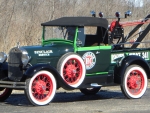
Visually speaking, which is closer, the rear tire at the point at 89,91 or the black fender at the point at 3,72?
the black fender at the point at 3,72

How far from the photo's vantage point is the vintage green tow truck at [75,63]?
1039 centimetres

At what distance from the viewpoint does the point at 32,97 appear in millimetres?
10125

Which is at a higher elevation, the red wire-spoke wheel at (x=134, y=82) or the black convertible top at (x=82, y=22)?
the black convertible top at (x=82, y=22)

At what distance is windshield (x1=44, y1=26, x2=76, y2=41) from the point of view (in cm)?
1136

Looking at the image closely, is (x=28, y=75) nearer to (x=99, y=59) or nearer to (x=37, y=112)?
(x=37, y=112)

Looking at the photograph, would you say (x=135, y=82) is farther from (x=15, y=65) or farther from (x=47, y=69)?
(x=15, y=65)

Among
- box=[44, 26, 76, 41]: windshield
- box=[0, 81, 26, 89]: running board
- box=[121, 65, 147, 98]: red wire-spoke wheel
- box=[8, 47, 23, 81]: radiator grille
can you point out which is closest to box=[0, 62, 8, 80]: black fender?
box=[8, 47, 23, 81]: radiator grille

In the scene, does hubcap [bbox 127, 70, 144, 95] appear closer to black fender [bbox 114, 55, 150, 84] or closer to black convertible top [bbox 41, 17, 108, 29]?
black fender [bbox 114, 55, 150, 84]

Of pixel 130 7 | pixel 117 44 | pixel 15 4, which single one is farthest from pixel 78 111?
pixel 130 7

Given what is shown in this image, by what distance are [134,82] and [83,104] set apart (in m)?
1.56

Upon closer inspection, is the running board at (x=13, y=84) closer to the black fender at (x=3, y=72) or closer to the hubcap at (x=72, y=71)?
the black fender at (x=3, y=72)

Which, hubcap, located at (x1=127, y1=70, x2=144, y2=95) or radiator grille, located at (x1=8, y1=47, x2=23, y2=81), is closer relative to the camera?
radiator grille, located at (x1=8, y1=47, x2=23, y2=81)

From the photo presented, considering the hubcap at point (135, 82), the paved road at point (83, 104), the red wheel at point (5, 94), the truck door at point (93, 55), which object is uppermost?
the truck door at point (93, 55)

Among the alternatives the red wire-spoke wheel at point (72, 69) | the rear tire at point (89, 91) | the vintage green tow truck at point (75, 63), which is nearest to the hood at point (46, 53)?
the vintage green tow truck at point (75, 63)
